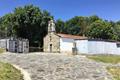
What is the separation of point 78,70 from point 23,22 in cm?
4172

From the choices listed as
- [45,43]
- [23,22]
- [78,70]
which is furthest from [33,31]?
[78,70]

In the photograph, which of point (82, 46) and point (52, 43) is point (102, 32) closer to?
point (52, 43)

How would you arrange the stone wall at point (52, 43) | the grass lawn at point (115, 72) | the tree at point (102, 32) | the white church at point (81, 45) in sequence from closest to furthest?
the grass lawn at point (115, 72) < the white church at point (81, 45) < the stone wall at point (52, 43) < the tree at point (102, 32)

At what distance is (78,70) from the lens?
31641mm

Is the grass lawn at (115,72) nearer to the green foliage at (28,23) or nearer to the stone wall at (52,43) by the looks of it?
the stone wall at (52,43)

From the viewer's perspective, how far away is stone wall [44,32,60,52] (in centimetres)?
6019

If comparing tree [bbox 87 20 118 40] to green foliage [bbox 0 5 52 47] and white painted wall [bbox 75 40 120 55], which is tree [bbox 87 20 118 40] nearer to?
→ green foliage [bbox 0 5 52 47]

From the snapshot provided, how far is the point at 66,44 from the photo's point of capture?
191ft

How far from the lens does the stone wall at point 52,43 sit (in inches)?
2370

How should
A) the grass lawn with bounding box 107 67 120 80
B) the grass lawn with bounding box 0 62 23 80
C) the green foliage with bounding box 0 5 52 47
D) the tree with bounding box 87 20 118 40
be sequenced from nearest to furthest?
the grass lawn with bounding box 0 62 23 80 < the grass lawn with bounding box 107 67 120 80 < the green foliage with bounding box 0 5 52 47 < the tree with bounding box 87 20 118 40

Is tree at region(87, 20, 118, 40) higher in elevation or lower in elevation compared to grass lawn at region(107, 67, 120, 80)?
higher

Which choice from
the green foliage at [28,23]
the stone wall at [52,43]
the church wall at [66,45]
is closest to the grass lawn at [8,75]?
the church wall at [66,45]

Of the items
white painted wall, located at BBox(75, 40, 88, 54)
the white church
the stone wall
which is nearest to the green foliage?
the stone wall

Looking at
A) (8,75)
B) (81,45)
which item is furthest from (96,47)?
(8,75)
